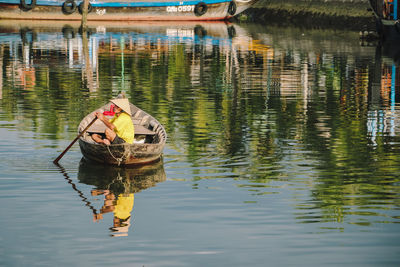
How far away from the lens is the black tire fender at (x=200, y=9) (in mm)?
80062

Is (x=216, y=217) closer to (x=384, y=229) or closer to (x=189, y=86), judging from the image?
(x=384, y=229)

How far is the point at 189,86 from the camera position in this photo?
32.3 m

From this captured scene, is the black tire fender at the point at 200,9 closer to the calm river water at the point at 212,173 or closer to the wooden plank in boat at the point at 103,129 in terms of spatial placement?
the calm river water at the point at 212,173

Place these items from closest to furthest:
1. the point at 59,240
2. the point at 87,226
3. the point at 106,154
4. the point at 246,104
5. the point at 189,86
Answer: the point at 59,240, the point at 87,226, the point at 106,154, the point at 246,104, the point at 189,86

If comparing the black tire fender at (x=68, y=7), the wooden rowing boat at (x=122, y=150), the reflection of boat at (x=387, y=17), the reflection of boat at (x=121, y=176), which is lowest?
the reflection of boat at (x=121, y=176)

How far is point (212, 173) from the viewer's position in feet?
58.0

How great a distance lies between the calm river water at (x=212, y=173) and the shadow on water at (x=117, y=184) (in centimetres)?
4

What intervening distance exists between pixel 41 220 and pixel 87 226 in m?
0.80

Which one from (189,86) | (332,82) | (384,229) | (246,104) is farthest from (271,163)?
(332,82)

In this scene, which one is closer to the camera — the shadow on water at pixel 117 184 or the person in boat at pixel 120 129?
the shadow on water at pixel 117 184

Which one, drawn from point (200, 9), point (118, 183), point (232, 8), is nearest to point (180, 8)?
point (200, 9)

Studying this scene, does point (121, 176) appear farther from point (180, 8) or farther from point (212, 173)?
point (180, 8)

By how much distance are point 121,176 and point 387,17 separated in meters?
38.6

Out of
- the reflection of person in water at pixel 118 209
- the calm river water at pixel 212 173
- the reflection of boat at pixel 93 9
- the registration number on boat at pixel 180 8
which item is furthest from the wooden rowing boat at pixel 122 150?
the registration number on boat at pixel 180 8
